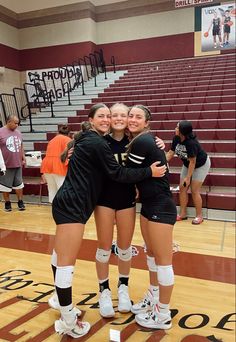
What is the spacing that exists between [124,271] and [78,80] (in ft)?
20.8

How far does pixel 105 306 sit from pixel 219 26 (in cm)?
125

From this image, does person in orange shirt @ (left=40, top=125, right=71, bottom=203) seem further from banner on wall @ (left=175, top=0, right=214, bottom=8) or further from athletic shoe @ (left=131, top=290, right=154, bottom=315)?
banner on wall @ (left=175, top=0, right=214, bottom=8)

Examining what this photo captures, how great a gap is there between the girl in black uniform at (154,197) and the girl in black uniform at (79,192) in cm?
9

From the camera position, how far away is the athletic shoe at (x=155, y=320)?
143cm

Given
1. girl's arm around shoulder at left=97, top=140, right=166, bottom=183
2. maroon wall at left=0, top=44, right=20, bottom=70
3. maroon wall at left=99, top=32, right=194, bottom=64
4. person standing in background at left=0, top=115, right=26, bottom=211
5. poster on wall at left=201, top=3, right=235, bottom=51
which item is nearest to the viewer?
poster on wall at left=201, top=3, right=235, bottom=51

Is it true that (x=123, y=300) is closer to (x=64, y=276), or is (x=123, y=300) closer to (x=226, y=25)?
(x=64, y=276)

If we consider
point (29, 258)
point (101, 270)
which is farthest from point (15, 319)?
point (29, 258)

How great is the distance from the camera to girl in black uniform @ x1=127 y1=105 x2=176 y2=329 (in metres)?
1.30

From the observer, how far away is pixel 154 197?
1330 millimetres

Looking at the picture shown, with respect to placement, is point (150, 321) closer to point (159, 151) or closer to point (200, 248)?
point (200, 248)

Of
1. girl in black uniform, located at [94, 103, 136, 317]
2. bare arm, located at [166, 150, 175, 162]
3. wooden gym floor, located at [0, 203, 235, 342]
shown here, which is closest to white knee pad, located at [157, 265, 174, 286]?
wooden gym floor, located at [0, 203, 235, 342]

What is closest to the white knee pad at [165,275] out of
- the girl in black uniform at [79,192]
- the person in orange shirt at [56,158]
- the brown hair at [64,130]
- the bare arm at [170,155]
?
the girl in black uniform at [79,192]

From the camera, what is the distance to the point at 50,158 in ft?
10.8

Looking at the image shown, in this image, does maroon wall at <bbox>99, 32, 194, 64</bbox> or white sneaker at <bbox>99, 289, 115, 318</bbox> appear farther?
white sneaker at <bbox>99, 289, 115, 318</bbox>
